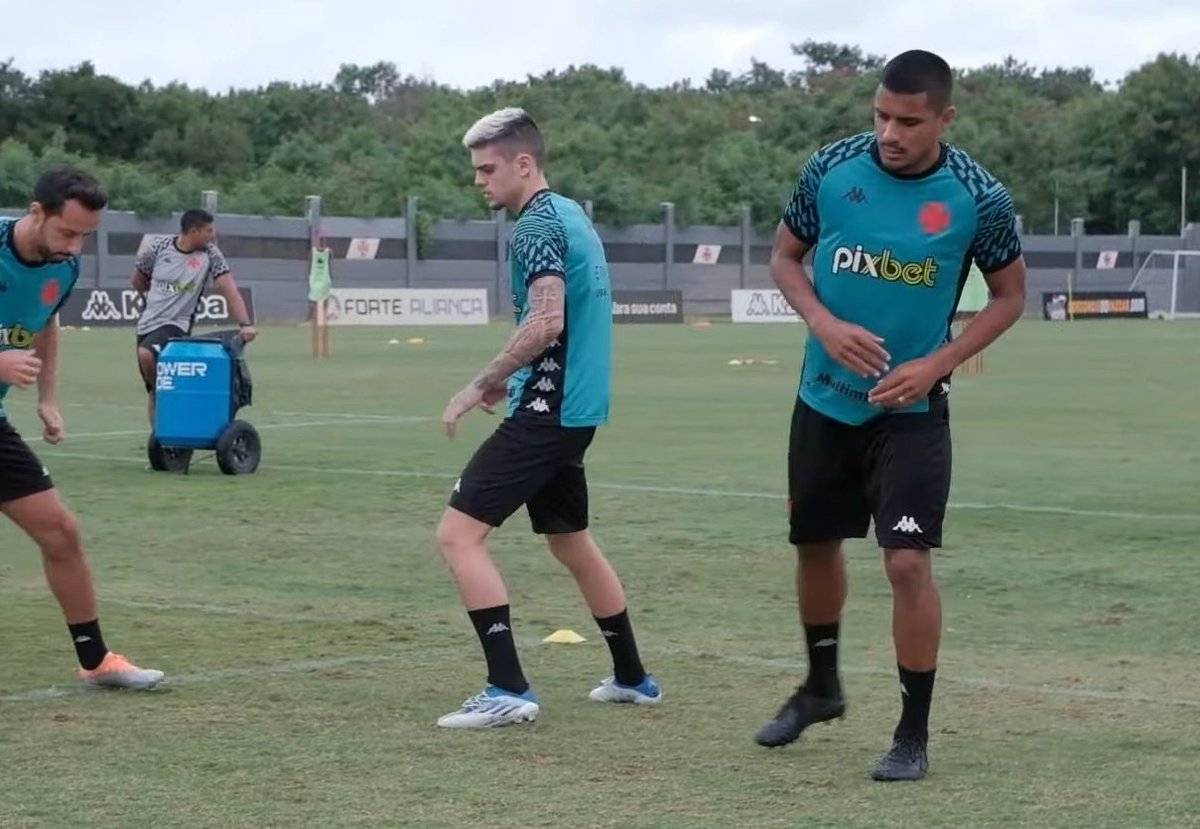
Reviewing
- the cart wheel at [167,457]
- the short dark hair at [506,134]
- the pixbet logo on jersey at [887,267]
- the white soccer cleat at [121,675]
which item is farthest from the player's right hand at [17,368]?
the cart wheel at [167,457]

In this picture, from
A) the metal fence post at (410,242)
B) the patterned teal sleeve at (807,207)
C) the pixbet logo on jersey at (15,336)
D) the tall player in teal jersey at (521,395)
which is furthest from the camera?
the metal fence post at (410,242)

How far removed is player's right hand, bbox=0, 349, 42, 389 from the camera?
748 cm

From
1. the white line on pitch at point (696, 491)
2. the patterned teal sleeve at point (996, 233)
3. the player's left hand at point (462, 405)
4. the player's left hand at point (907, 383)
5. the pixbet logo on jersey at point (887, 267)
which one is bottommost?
the white line on pitch at point (696, 491)

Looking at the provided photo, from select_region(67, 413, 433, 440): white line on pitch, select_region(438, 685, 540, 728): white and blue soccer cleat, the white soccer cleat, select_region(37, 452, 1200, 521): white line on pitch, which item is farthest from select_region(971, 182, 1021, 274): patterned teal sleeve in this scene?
select_region(67, 413, 433, 440): white line on pitch

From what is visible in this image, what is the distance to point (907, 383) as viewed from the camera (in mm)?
6418

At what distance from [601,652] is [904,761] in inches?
99.9

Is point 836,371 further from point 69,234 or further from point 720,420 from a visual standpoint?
point 720,420

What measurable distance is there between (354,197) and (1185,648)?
61.9m

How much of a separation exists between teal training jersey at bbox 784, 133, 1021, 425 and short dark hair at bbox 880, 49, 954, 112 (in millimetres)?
201

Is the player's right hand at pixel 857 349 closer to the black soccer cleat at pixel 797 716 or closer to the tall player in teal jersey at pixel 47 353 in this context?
the black soccer cleat at pixel 797 716

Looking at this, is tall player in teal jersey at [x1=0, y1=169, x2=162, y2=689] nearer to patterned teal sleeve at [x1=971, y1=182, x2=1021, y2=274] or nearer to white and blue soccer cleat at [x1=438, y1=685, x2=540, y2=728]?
white and blue soccer cleat at [x1=438, y1=685, x2=540, y2=728]

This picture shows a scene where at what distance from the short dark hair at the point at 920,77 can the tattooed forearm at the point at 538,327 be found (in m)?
1.32

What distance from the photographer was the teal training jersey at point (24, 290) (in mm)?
7594

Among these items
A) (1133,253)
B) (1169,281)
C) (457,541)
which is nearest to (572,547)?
(457,541)
